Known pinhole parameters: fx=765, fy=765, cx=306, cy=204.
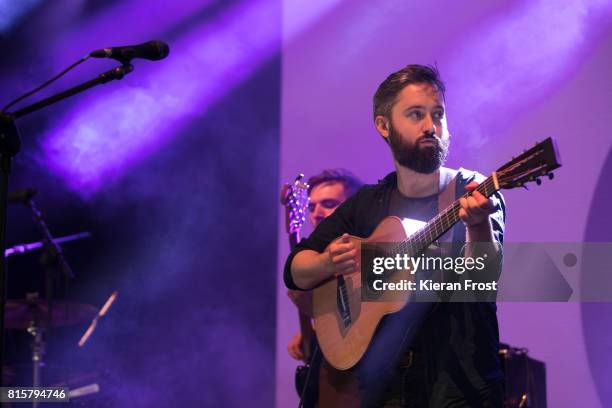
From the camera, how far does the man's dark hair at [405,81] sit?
3.14 metres

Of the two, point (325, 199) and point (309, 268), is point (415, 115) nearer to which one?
point (309, 268)

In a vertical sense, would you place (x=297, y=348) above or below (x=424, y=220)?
below

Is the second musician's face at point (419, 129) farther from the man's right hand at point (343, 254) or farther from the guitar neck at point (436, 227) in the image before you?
the man's right hand at point (343, 254)

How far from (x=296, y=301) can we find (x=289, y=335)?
33.2 inches

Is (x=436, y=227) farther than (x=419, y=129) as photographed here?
No

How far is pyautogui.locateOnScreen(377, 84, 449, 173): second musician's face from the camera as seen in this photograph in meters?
3.01

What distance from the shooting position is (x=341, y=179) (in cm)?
453

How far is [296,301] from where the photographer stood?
13.7 feet

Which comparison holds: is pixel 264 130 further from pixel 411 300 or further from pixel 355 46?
pixel 411 300

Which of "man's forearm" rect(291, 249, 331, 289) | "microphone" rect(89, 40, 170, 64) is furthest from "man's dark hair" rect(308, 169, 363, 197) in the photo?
"microphone" rect(89, 40, 170, 64)

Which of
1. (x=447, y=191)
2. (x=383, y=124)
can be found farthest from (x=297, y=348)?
(x=447, y=191)

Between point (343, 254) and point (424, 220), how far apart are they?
0.35 meters

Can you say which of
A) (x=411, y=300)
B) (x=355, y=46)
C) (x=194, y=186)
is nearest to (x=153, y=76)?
(x=194, y=186)

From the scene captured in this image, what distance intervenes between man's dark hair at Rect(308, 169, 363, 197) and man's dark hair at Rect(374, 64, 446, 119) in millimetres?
1282
